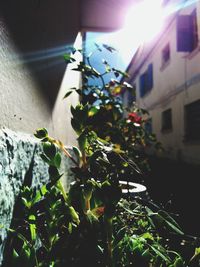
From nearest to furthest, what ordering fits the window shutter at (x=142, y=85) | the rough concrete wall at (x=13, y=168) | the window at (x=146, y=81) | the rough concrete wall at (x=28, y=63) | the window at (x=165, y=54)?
the rough concrete wall at (x=13, y=168) < the rough concrete wall at (x=28, y=63) < the window at (x=165, y=54) < the window at (x=146, y=81) < the window shutter at (x=142, y=85)

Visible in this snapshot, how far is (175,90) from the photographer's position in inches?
325

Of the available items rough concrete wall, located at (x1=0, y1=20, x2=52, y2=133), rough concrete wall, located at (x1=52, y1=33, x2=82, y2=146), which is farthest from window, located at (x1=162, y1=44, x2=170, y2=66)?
rough concrete wall, located at (x1=0, y1=20, x2=52, y2=133)

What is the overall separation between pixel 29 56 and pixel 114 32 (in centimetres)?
225

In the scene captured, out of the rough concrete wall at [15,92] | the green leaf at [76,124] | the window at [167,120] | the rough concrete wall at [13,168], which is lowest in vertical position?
the rough concrete wall at [13,168]

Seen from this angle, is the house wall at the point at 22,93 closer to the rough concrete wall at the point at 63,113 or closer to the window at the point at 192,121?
the rough concrete wall at the point at 63,113

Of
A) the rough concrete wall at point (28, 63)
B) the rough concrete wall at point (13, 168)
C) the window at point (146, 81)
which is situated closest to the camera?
the rough concrete wall at point (13, 168)

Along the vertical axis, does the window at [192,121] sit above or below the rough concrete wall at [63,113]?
above

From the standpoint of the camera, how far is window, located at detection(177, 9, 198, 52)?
6848mm

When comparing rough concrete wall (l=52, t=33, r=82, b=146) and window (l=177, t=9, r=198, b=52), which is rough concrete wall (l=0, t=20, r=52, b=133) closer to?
rough concrete wall (l=52, t=33, r=82, b=146)

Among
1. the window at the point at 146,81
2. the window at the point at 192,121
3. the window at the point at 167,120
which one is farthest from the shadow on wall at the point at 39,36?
the window at the point at 146,81

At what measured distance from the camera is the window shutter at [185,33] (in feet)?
22.6

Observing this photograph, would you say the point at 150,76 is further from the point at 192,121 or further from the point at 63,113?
the point at 63,113

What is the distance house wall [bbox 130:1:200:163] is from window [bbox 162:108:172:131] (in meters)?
0.16

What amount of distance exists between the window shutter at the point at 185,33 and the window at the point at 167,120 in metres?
2.63
